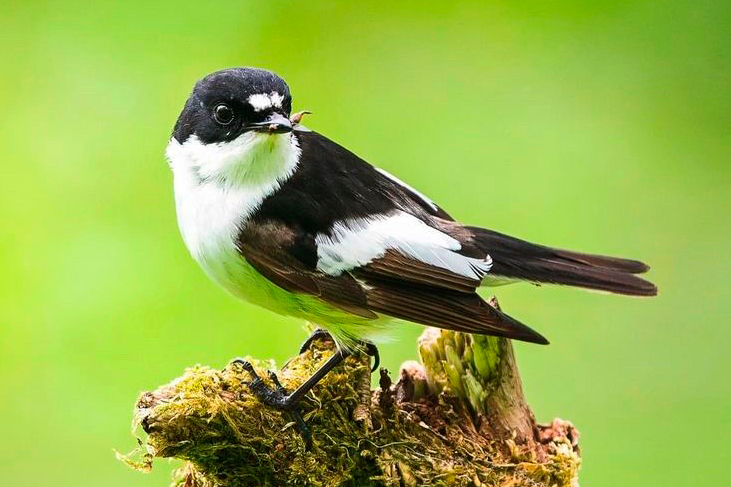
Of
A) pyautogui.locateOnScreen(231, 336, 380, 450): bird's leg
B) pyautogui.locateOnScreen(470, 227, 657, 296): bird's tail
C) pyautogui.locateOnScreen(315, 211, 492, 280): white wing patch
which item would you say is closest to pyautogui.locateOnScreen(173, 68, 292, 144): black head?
pyautogui.locateOnScreen(315, 211, 492, 280): white wing patch

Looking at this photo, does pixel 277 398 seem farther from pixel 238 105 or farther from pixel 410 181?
pixel 410 181

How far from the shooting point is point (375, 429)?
3.66 meters

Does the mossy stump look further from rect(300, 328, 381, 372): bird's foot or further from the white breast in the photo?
the white breast

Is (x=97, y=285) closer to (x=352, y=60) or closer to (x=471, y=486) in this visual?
(x=352, y=60)

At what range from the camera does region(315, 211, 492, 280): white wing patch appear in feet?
13.1

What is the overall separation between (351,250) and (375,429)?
0.67 meters

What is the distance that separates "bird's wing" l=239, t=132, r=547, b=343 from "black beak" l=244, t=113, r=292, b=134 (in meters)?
0.25

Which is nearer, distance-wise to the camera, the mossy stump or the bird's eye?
the mossy stump

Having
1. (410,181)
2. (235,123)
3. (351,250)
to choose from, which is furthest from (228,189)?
(410,181)

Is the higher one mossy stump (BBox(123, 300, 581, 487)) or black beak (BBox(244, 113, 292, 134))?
black beak (BBox(244, 113, 292, 134))

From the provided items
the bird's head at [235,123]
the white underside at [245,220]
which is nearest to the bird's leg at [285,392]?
the white underside at [245,220]

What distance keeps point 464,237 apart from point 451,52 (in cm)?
373

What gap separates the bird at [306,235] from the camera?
3.92 metres

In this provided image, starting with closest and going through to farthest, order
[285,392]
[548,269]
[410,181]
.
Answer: [285,392] → [548,269] → [410,181]
